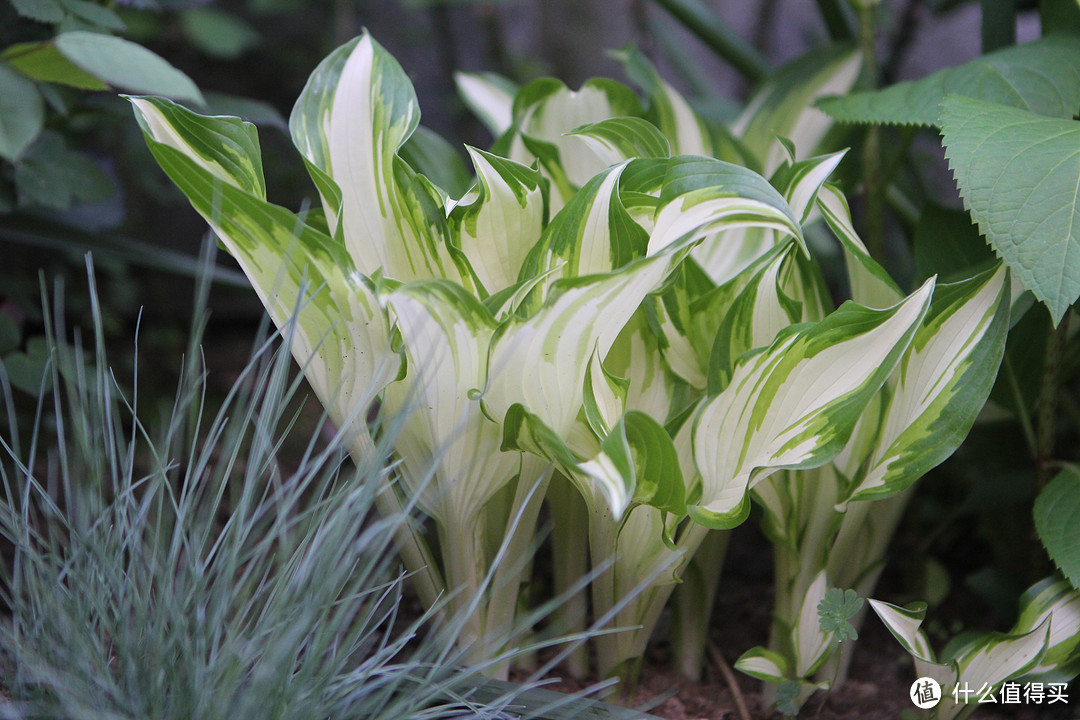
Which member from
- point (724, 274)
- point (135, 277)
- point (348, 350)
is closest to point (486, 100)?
point (724, 274)

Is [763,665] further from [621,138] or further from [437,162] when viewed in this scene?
[437,162]

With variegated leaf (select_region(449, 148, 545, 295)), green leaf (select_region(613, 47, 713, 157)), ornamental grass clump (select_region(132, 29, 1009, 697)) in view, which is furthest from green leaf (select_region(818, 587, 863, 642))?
green leaf (select_region(613, 47, 713, 157))

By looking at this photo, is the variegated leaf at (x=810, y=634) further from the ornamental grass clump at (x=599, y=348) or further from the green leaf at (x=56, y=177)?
the green leaf at (x=56, y=177)

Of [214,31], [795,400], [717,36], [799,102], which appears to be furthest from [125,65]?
[214,31]

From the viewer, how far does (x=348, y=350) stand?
0.58m

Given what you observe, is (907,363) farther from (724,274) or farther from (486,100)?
(486,100)

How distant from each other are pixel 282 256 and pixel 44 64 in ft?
0.93

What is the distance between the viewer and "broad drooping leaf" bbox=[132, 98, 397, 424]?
53cm

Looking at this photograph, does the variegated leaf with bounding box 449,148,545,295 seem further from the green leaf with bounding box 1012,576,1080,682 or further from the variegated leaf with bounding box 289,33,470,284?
the green leaf with bounding box 1012,576,1080,682

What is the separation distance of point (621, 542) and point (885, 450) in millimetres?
215

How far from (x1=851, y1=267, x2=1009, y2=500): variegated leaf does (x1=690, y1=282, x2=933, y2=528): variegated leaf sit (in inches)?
3.0

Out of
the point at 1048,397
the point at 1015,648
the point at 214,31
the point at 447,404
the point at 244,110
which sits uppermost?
the point at 214,31

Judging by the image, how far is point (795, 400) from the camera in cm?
57

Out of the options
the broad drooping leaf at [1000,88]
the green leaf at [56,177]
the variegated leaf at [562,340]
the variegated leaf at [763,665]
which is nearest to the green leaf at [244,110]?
the green leaf at [56,177]
